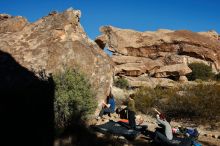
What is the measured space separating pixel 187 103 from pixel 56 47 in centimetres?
1174

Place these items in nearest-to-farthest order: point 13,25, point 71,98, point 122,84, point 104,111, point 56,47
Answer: point 71,98 → point 56,47 → point 13,25 → point 104,111 → point 122,84

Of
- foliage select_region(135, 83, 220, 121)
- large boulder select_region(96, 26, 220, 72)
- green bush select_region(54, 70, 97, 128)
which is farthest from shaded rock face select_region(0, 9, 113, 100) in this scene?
large boulder select_region(96, 26, 220, 72)

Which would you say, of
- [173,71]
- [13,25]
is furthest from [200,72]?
[13,25]

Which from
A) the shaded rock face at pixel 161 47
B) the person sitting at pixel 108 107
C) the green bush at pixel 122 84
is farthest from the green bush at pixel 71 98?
the shaded rock face at pixel 161 47

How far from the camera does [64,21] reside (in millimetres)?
13586

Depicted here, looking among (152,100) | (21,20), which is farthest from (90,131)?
(152,100)

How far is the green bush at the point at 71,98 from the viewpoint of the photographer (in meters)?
10.7

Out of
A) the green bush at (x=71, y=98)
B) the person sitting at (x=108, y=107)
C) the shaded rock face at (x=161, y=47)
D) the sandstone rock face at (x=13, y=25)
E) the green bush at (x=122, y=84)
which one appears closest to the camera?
the green bush at (x=71, y=98)

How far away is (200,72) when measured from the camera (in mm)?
45188

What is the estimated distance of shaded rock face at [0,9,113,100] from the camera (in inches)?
463

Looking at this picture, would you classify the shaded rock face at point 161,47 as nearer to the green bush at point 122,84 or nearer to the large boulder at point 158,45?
the large boulder at point 158,45

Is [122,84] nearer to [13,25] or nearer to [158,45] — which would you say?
[158,45]

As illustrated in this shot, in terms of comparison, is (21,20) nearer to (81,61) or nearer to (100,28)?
(81,61)

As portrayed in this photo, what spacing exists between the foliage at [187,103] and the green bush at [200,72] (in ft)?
64.0
